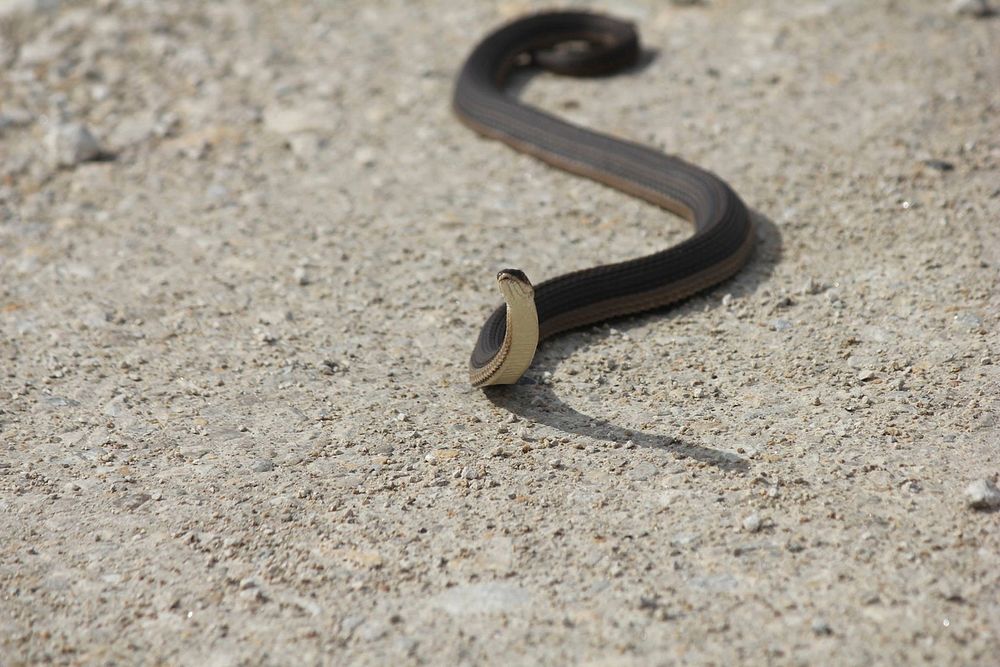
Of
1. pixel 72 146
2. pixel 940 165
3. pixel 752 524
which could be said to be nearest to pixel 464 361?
pixel 752 524

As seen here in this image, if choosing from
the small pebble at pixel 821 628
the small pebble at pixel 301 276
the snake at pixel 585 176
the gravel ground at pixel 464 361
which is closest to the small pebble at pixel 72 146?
the gravel ground at pixel 464 361

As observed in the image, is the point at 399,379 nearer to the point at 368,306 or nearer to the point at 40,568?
the point at 368,306

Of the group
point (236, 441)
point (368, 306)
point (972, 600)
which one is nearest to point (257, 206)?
point (368, 306)

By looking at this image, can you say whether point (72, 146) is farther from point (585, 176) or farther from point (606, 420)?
point (606, 420)

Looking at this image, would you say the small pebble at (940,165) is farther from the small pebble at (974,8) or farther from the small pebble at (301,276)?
the small pebble at (301,276)

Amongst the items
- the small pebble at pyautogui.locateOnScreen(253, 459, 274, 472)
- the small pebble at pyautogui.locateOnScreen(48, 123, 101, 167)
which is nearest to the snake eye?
the small pebble at pyautogui.locateOnScreen(253, 459, 274, 472)

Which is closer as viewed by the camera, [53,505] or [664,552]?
[664,552]
